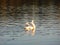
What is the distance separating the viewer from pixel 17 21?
5.86ft

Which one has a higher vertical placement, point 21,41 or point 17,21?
point 17,21

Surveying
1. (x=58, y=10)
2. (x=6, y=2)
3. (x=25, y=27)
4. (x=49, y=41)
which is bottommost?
(x=49, y=41)

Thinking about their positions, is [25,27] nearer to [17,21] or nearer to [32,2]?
[17,21]

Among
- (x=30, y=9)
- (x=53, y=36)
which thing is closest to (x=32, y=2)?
(x=30, y=9)

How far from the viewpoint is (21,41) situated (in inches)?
65.6

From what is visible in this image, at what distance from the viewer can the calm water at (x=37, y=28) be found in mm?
1666

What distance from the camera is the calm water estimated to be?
167 centimetres

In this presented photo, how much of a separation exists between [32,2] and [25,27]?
0.27 metres

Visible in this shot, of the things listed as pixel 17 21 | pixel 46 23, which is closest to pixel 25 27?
pixel 17 21

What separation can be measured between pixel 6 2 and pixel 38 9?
13.0 inches

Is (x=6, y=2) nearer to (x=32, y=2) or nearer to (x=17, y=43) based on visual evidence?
(x=32, y=2)

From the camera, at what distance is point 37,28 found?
177 cm

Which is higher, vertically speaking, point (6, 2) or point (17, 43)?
point (6, 2)

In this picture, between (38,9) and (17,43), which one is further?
(38,9)
